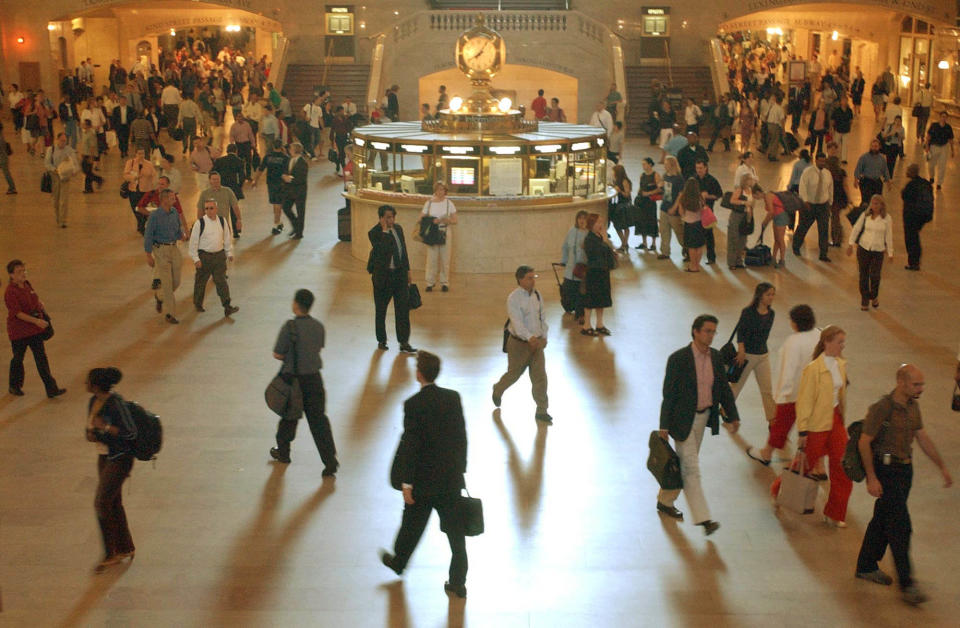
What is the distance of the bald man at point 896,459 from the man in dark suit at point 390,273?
20.0 feet

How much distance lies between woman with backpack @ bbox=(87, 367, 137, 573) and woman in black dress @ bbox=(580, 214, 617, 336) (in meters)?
6.39

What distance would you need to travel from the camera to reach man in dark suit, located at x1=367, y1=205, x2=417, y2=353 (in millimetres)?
12375

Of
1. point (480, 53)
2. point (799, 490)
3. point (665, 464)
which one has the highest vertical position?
point (480, 53)

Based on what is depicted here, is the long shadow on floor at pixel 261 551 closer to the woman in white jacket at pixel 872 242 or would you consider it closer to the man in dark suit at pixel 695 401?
the man in dark suit at pixel 695 401

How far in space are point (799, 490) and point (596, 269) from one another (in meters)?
5.00

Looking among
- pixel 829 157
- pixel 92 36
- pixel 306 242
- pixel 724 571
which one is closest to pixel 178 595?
pixel 724 571

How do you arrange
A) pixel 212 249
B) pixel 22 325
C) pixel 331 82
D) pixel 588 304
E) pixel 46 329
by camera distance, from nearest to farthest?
pixel 22 325 → pixel 46 329 → pixel 588 304 → pixel 212 249 → pixel 331 82

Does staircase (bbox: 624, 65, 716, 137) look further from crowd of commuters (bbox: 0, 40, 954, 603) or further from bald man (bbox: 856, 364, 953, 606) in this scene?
bald man (bbox: 856, 364, 953, 606)

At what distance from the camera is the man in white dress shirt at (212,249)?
1381cm

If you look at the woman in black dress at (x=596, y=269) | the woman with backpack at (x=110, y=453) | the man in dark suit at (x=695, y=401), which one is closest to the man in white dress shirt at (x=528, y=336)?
the man in dark suit at (x=695, y=401)

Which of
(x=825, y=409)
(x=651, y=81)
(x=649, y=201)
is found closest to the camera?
(x=825, y=409)

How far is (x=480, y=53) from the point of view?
18.7 m

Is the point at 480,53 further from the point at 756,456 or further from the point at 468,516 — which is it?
the point at 468,516

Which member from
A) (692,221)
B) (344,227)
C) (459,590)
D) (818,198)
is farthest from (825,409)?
(344,227)
